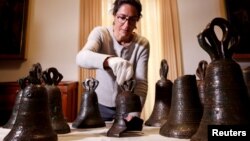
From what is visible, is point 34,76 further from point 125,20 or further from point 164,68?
point 125,20

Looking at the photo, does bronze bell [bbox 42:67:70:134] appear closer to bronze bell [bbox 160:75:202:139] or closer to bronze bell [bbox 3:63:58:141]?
bronze bell [bbox 3:63:58:141]

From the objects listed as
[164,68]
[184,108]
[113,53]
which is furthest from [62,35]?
[184,108]

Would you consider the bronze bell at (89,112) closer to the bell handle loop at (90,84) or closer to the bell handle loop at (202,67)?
the bell handle loop at (90,84)

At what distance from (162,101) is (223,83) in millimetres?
428

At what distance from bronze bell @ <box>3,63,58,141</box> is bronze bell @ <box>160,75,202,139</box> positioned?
29 cm

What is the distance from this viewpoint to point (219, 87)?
1.57ft

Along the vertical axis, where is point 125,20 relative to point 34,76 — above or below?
above

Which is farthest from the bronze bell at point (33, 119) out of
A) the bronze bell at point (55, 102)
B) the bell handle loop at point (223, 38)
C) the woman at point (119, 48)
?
the woman at point (119, 48)

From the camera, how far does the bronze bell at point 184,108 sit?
1.99ft

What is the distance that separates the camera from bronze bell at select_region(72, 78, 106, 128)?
0.83 m

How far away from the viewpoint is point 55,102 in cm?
77

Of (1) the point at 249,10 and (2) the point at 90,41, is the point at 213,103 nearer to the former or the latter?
(2) the point at 90,41

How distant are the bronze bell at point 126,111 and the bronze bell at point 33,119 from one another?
0.53 ft

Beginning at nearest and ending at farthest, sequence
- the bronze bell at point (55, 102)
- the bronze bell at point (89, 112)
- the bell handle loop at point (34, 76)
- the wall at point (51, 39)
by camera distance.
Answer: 1. the bell handle loop at point (34, 76)
2. the bronze bell at point (55, 102)
3. the bronze bell at point (89, 112)
4. the wall at point (51, 39)
